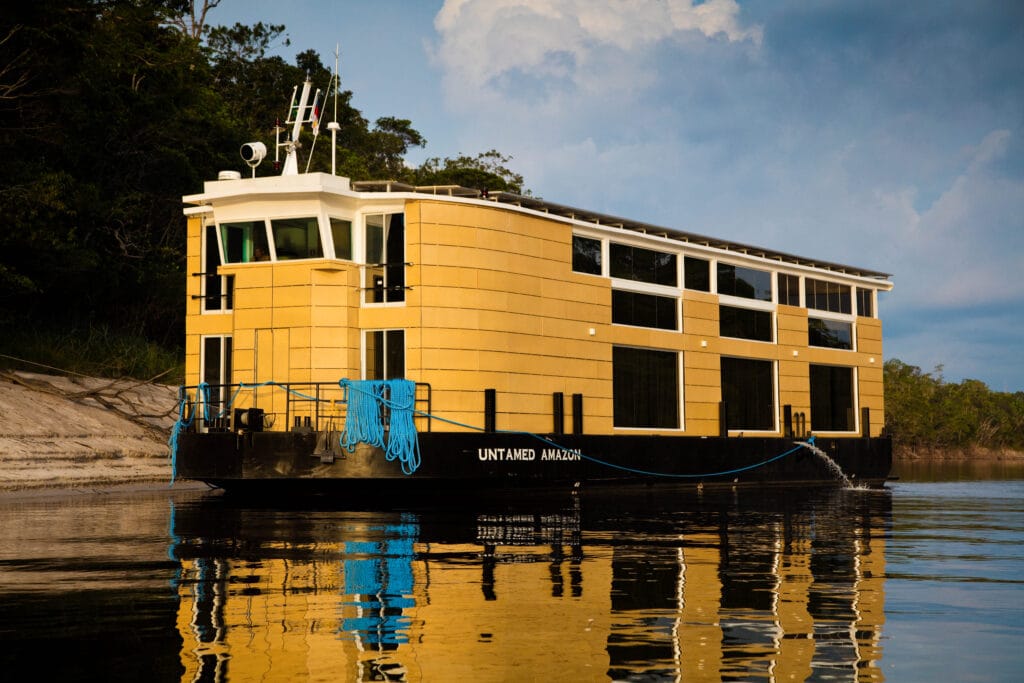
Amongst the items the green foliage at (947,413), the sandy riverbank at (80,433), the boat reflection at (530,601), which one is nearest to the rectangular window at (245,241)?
the sandy riverbank at (80,433)

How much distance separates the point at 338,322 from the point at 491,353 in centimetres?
337

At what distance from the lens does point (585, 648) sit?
309 inches

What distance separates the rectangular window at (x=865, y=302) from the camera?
40.9 m

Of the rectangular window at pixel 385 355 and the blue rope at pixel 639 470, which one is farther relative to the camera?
the rectangular window at pixel 385 355

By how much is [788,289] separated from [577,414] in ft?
36.4

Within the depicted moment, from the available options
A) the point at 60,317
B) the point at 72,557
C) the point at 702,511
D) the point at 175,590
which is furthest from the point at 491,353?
the point at 60,317

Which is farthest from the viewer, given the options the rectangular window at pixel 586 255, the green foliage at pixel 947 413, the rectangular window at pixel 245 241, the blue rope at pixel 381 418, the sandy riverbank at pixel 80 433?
the green foliage at pixel 947 413

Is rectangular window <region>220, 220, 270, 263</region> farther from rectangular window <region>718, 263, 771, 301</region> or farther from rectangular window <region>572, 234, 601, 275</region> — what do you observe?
rectangular window <region>718, 263, 771, 301</region>

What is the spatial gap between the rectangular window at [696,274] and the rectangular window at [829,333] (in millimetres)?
5489

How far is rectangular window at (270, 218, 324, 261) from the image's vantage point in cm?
2692

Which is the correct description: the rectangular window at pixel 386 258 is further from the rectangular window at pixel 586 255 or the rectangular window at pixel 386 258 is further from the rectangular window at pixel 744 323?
the rectangular window at pixel 744 323

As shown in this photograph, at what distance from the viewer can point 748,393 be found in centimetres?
3616

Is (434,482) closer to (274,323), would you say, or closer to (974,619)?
(274,323)

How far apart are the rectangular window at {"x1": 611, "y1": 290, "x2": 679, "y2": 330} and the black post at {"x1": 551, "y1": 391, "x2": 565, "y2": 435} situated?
329 cm
